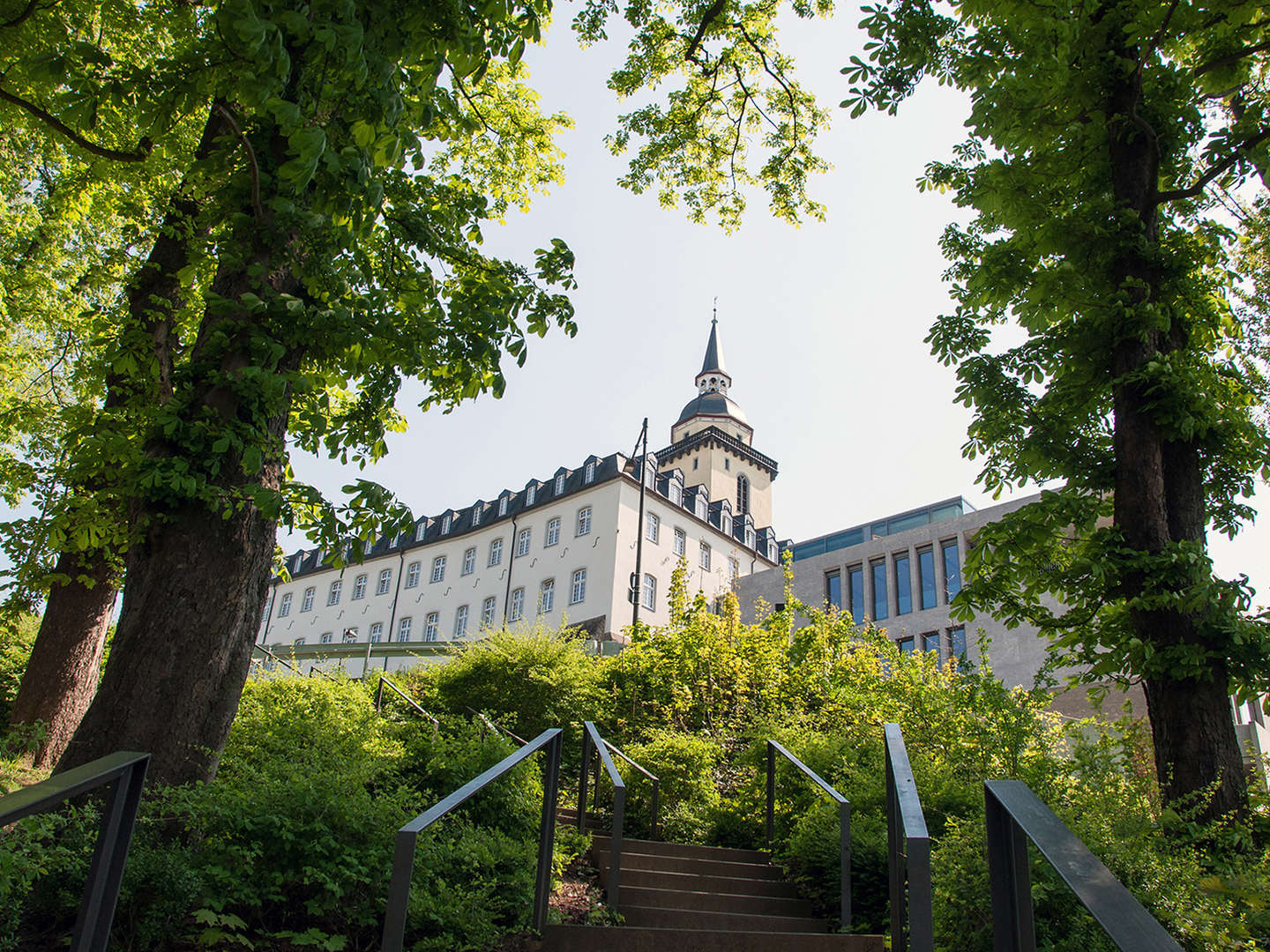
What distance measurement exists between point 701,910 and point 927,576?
28052 mm

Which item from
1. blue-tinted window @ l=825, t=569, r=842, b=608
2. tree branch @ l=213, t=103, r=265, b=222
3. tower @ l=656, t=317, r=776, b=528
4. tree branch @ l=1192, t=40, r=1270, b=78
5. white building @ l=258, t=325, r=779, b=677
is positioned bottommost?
tree branch @ l=213, t=103, r=265, b=222

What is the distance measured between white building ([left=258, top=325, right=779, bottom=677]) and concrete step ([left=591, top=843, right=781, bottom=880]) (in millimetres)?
25812

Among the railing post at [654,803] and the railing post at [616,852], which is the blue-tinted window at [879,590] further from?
the railing post at [616,852]

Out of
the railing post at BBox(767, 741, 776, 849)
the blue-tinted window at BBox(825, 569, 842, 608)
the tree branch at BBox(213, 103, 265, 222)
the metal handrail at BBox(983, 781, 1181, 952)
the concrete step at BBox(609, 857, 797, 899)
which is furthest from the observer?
the blue-tinted window at BBox(825, 569, 842, 608)

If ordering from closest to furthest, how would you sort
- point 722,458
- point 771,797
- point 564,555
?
point 771,797, point 564,555, point 722,458

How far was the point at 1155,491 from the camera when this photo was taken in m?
6.36

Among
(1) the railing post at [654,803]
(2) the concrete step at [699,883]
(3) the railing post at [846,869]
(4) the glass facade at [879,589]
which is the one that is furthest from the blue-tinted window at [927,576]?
(3) the railing post at [846,869]

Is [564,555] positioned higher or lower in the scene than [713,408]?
lower

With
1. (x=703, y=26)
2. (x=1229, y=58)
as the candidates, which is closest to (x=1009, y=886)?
(x=1229, y=58)

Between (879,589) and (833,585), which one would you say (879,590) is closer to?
(879,589)

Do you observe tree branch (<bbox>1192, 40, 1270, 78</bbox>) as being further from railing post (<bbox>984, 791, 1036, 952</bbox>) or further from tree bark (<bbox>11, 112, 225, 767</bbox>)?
tree bark (<bbox>11, 112, 225, 767</bbox>)

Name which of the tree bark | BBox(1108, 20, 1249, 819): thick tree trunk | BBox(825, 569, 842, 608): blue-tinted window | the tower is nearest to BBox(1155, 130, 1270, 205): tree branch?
BBox(1108, 20, 1249, 819): thick tree trunk

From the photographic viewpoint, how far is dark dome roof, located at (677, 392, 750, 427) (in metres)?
61.5

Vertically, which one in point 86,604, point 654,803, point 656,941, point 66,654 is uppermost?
point 86,604
